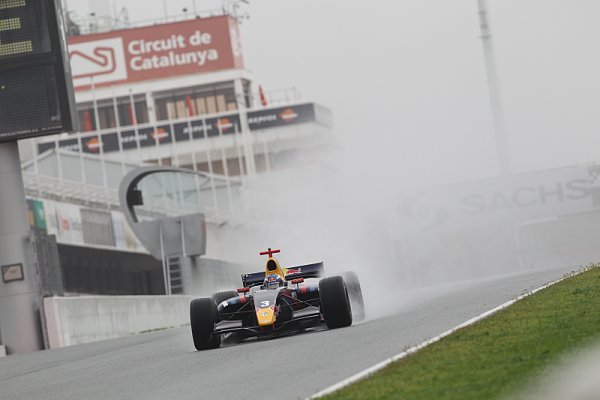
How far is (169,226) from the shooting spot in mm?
39094

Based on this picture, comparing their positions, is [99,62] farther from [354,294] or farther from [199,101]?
[354,294]

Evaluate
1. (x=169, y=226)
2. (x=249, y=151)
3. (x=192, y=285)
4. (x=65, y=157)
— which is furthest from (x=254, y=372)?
(x=249, y=151)

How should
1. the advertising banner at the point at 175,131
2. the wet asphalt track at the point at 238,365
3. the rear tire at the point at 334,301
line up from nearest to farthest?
1. the wet asphalt track at the point at 238,365
2. the rear tire at the point at 334,301
3. the advertising banner at the point at 175,131

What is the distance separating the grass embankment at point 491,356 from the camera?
992 cm

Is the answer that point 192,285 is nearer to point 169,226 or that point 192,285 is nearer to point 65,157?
point 169,226

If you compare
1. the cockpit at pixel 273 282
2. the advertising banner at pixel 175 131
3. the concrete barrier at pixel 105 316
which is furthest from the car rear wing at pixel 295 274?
the advertising banner at pixel 175 131

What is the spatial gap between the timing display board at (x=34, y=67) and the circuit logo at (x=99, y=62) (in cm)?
7751

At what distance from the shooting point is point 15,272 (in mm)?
29109

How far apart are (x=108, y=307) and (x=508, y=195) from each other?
33.2 metres

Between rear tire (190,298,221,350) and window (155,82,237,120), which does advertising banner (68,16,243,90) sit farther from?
rear tire (190,298,221,350)

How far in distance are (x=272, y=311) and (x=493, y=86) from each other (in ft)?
204

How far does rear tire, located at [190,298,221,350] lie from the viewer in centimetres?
1741

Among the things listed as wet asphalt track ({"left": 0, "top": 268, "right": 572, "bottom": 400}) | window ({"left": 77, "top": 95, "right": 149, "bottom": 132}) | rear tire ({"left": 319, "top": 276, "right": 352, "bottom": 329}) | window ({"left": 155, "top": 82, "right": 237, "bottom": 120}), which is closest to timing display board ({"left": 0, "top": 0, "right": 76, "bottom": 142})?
wet asphalt track ({"left": 0, "top": 268, "right": 572, "bottom": 400})

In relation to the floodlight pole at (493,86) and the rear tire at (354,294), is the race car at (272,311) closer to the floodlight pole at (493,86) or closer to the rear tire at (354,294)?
the rear tire at (354,294)
